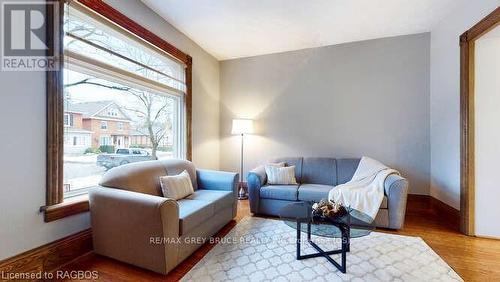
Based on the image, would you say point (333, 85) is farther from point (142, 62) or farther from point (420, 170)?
point (142, 62)

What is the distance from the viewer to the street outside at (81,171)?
2102 mm

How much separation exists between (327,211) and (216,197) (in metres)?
1.22

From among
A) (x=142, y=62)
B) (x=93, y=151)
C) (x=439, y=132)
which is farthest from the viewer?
(x=439, y=132)

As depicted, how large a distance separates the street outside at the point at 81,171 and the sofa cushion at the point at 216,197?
0.99 metres

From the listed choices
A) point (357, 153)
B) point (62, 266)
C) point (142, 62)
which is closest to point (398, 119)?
point (357, 153)

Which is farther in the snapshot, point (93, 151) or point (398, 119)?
point (398, 119)

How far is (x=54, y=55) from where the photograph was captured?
1867mm

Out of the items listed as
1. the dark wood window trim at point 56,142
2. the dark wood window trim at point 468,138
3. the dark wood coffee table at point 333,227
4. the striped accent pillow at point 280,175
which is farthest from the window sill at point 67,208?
the dark wood window trim at point 468,138

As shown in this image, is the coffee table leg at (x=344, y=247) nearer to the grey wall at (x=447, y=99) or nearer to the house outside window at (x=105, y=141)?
the grey wall at (x=447, y=99)

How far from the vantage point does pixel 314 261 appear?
80.2 inches

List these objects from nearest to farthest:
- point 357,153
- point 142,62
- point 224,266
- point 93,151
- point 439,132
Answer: point 224,266
point 93,151
point 142,62
point 439,132
point 357,153

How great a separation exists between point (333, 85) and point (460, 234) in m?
2.56

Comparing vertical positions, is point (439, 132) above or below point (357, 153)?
above

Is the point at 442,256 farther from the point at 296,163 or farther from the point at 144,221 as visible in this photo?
the point at 144,221
